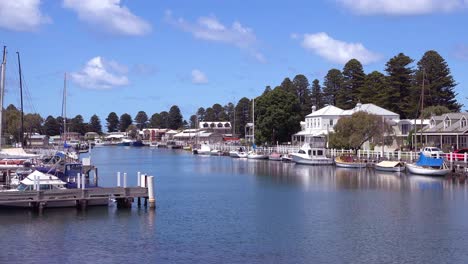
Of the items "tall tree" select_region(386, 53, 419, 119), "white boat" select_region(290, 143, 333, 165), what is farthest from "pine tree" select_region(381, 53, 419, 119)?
"white boat" select_region(290, 143, 333, 165)

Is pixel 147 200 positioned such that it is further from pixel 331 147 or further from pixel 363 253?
pixel 331 147

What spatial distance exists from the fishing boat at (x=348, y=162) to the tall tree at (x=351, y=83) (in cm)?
5439

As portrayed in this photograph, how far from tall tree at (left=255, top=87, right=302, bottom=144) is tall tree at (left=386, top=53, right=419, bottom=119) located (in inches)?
722

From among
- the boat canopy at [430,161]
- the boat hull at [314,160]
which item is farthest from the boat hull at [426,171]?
the boat hull at [314,160]

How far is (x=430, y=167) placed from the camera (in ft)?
233

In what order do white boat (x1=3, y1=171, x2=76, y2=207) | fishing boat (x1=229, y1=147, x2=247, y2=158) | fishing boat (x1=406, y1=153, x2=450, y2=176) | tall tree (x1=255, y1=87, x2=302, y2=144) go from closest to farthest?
white boat (x1=3, y1=171, x2=76, y2=207) < fishing boat (x1=406, y1=153, x2=450, y2=176) < fishing boat (x1=229, y1=147, x2=247, y2=158) < tall tree (x1=255, y1=87, x2=302, y2=144)

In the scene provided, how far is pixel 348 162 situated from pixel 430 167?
1830 centimetres

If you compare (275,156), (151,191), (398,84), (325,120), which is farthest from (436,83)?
(151,191)

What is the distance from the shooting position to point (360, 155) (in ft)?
308

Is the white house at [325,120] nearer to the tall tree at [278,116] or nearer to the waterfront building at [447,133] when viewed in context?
the tall tree at [278,116]

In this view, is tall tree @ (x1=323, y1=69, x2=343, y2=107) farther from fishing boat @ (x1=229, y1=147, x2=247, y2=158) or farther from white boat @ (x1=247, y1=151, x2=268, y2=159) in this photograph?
white boat @ (x1=247, y1=151, x2=268, y2=159)

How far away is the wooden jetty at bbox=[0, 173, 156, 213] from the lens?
40.8 metres

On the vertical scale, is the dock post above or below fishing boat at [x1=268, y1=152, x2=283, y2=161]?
below

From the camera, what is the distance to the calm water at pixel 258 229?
3058 cm
